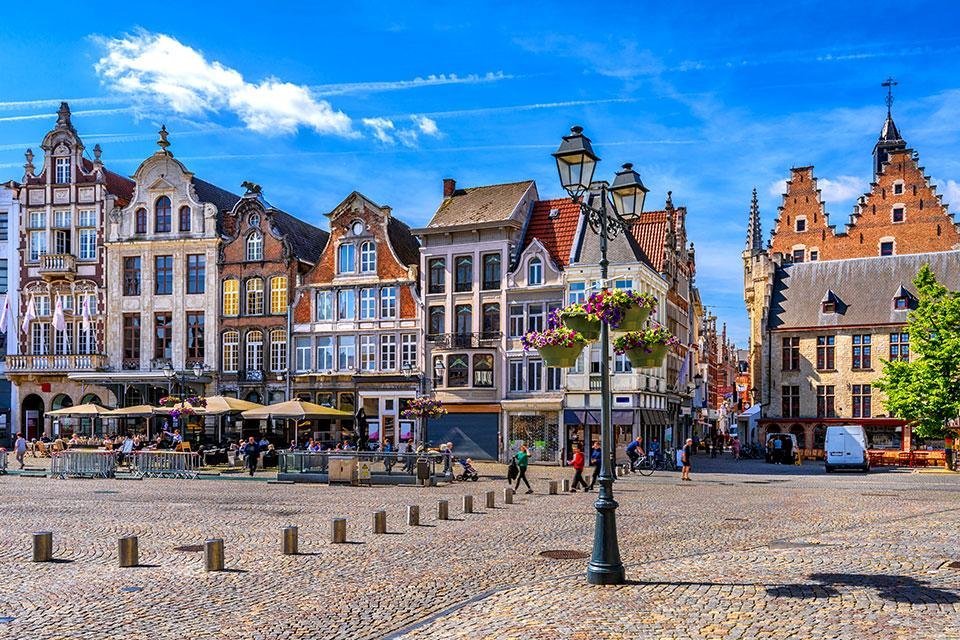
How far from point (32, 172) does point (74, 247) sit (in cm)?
518

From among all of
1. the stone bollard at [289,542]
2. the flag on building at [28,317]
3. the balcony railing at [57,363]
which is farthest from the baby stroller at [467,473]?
the flag on building at [28,317]

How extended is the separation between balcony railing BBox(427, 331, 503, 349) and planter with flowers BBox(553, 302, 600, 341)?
31851 millimetres

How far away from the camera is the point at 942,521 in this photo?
1958 cm

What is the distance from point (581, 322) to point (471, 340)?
32.5m

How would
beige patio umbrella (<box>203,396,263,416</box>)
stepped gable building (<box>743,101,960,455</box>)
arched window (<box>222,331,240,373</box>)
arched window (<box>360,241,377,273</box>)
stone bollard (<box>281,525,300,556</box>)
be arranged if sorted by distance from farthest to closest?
stepped gable building (<box>743,101,960,455</box>) → arched window (<box>222,331,240,373</box>) → arched window (<box>360,241,377,273</box>) → beige patio umbrella (<box>203,396,263,416</box>) → stone bollard (<box>281,525,300,556</box>)

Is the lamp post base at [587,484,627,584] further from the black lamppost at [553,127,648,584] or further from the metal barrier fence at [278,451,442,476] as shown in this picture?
the metal barrier fence at [278,451,442,476]

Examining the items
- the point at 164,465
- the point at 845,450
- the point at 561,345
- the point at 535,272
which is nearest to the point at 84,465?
the point at 164,465

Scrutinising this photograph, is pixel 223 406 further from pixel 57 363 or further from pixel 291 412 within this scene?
pixel 57 363

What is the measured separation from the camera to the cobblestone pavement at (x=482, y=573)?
10.1m

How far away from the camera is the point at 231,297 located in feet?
166

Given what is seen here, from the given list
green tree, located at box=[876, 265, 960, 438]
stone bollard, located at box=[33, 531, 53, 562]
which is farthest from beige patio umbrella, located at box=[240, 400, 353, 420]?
green tree, located at box=[876, 265, 960, 438]

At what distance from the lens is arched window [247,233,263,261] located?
1983 inches

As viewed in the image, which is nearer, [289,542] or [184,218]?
[289,542]

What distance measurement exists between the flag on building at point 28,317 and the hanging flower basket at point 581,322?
146 feet
